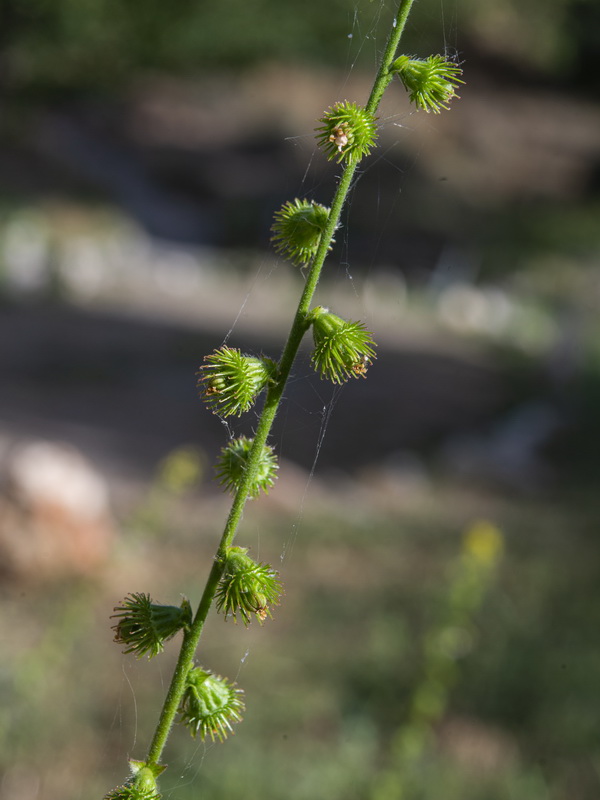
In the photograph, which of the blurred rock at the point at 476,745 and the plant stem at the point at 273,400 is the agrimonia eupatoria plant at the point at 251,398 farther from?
the blurred rock at the point at 476,745

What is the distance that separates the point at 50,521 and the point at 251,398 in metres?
5.32

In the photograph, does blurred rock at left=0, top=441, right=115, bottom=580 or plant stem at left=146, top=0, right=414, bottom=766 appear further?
blurred rock at left=0, top=441, right=115, bottom=580

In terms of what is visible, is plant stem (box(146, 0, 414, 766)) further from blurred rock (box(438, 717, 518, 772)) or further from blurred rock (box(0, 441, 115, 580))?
blurred rock (box(0, 441, 115, 580))

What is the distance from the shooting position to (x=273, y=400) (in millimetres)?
773

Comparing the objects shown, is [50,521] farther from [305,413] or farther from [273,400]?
[305,413]

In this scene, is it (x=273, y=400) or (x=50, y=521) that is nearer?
(x=273, y=400)

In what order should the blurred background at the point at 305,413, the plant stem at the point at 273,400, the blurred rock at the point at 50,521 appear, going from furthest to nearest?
the blurred rock at the point at 50,521 → the blurred background at the point at 305,413 → the plant stem at the point at 273,400

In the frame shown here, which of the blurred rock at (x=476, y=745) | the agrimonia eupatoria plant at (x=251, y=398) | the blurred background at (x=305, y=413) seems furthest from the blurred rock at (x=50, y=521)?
the agrimonia eupatoria plant at (x=251, y=398)

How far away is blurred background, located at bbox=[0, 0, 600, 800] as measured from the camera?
4016 millimetres

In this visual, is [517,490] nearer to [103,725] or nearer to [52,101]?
[103,725]

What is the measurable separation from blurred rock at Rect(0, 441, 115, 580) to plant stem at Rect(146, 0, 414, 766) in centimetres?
514

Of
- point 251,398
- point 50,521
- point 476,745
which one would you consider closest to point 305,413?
point 50,521

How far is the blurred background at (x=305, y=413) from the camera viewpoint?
13.2 ft

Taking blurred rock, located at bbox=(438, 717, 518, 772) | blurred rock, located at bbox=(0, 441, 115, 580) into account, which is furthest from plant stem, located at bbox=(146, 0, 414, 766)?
blurred rock, located at bbox=(0, 441, 115, 580)
